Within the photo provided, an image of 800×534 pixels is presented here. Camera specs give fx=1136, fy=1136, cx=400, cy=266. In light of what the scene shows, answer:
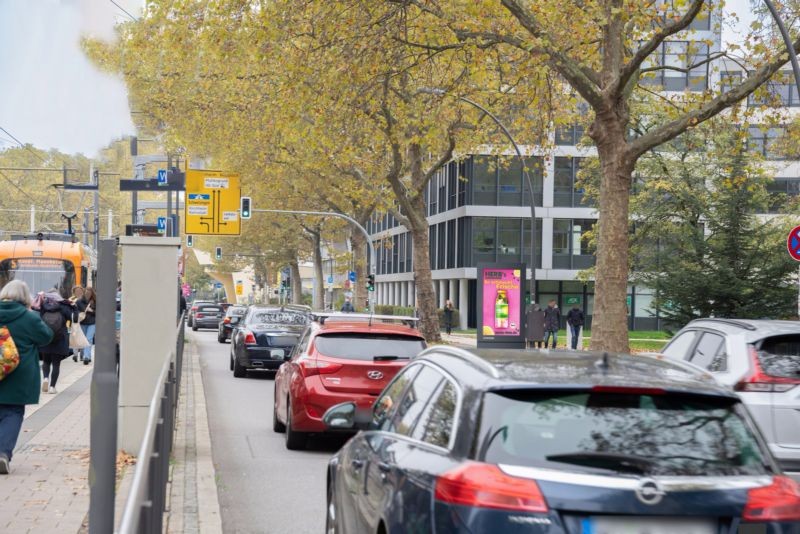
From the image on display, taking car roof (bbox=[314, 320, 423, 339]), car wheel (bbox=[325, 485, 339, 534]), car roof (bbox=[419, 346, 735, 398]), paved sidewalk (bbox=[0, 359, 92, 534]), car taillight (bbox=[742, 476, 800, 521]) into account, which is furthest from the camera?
car roof (bbox=[314, 320, 423, 339])

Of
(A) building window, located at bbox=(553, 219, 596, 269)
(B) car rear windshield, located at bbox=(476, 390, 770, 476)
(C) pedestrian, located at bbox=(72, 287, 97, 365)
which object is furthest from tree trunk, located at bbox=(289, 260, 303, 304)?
(B) car rear windshield, located at bbox=(476, 390, 770, 476)

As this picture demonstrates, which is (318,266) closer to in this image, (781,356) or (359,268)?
(359,268)

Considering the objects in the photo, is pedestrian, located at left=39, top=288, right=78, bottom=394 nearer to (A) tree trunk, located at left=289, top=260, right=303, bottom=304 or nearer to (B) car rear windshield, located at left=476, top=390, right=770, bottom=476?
(B) car rear windshield, located at left=476, top=390, right=770, bottom=476

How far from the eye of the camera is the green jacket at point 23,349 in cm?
1003

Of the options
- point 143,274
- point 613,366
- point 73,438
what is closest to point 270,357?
point 73,438

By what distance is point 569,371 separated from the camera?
15.4 feet

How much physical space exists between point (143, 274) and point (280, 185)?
128 ft

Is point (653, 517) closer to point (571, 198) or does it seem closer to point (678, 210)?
point (678, 210)

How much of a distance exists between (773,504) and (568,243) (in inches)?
2228

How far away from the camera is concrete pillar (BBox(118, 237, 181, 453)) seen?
10891mm

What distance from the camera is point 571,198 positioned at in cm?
5994

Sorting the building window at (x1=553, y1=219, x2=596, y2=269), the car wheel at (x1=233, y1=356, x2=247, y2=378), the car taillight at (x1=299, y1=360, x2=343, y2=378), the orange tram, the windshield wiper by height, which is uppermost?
the building window at (x1=553, y1=219, x2=596, y2=269)

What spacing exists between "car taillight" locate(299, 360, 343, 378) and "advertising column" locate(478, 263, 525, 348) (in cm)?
1432

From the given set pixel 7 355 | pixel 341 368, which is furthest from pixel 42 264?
pixel 7 355
